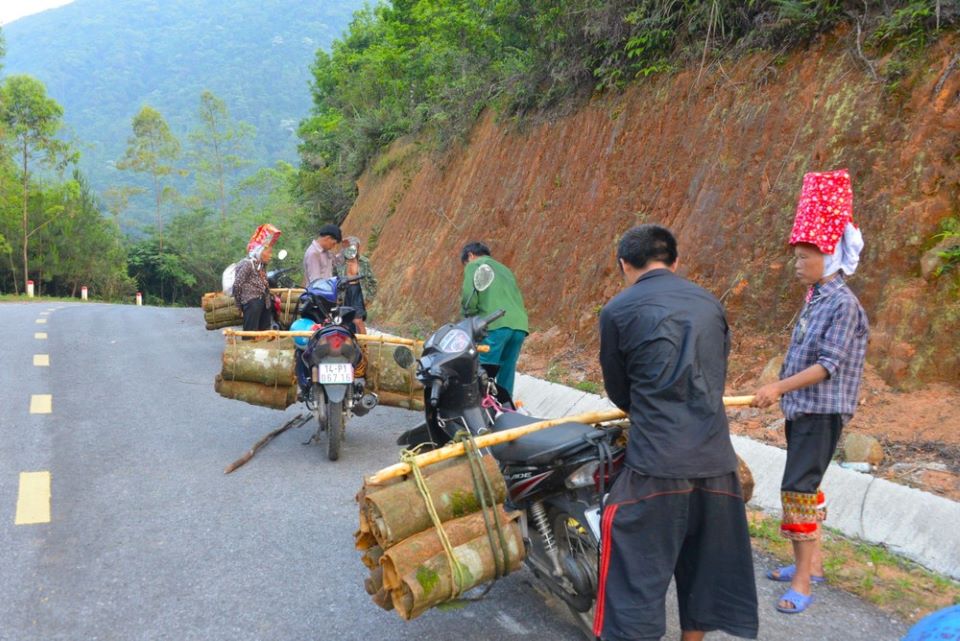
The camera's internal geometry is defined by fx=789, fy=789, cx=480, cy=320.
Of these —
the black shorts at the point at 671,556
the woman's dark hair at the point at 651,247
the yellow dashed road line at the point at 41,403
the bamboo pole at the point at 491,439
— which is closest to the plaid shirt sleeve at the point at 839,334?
the bamboo pole at the point at 491,439

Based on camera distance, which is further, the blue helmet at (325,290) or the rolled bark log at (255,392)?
the blue helmet at (325,290)

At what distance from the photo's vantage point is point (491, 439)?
3.55 m

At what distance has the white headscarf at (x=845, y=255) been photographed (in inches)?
154

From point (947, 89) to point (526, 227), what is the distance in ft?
22.9

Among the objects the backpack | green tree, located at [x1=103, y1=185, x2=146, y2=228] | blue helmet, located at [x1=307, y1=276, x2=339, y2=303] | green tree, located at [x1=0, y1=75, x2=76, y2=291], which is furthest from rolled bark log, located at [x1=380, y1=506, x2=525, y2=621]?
green tree, located at [x1=103, y1=185, x2=146, y2=228]

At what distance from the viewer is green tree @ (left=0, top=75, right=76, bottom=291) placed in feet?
148

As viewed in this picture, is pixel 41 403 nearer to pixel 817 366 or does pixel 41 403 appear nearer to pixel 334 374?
pixel 334 374

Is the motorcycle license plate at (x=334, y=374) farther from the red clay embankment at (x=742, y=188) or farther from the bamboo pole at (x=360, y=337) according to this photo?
the red clay embankment at (x=742, y=188)

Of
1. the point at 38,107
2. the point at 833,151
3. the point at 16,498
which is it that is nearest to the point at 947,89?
the point at 833,151

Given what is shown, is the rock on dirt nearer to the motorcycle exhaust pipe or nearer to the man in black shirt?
the man in black shirt

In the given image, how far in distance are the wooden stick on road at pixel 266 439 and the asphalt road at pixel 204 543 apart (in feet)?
0.27

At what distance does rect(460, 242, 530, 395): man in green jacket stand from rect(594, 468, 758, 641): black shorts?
3.84 meters

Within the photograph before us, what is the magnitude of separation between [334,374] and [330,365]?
89 mm

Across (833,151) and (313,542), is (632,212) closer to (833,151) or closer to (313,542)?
(833,151)
